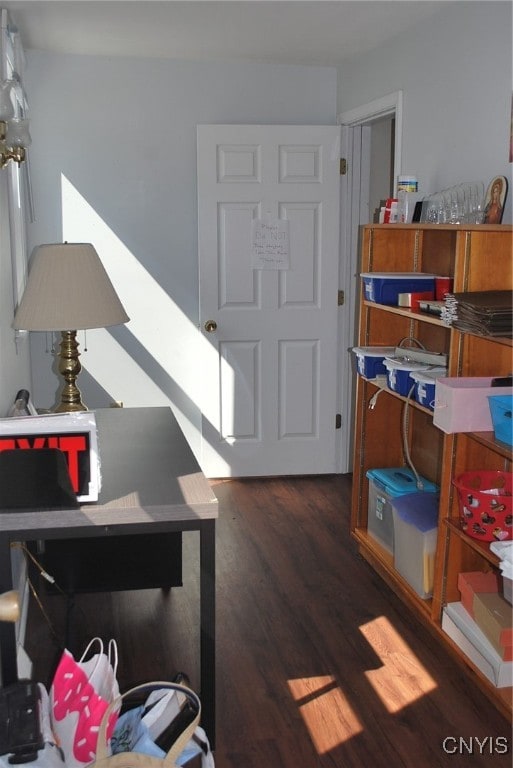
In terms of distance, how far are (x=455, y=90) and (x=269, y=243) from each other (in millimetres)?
1548

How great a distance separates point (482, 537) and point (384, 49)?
249 centimetres

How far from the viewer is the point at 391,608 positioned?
3127mm

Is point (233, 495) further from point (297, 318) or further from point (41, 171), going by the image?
point (41, 171)

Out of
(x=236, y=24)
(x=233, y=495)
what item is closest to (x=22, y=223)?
(x=236, y=24)

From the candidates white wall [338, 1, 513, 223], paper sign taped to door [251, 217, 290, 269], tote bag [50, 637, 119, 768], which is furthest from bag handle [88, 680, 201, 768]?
paper sign taped to door [251, 217, 290, 269]

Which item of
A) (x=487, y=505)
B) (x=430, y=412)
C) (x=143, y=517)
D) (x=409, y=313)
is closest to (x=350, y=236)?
(x=409, y=313)

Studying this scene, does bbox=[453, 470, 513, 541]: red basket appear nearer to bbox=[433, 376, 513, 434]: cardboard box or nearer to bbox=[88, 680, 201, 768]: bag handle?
bbox=[433, 376, 513, 434]: cardboard box

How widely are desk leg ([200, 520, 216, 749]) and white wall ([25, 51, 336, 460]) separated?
2.57 metres

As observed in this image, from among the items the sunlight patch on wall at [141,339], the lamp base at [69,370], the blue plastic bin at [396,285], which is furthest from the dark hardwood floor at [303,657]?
the blue plastic bin at [396,285]

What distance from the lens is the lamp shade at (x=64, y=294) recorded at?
2.68 metres

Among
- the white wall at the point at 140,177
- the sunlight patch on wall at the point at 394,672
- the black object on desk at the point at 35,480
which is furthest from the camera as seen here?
the white wall at the point at 140,177

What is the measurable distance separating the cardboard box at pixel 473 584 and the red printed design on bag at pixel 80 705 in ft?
4.40

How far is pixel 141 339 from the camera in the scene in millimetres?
4582

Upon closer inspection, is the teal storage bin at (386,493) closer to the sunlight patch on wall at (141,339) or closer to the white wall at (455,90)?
the white wall at (455,90)
